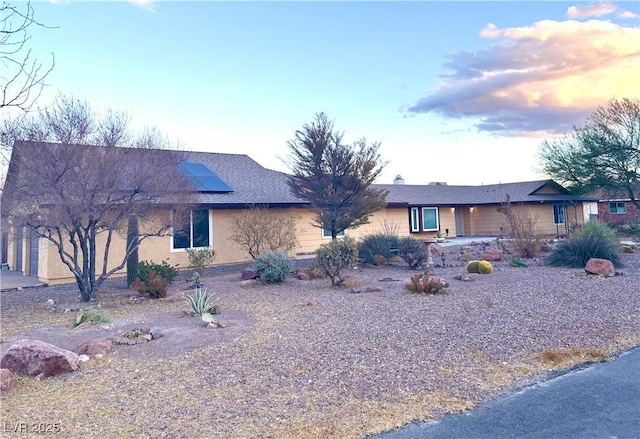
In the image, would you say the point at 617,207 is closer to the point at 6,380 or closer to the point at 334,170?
the point at 334,170

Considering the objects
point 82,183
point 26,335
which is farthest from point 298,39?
point 26,335

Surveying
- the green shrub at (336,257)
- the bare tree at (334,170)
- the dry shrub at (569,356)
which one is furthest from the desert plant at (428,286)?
the bare tree at (334,170)

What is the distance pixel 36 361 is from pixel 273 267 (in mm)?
6884

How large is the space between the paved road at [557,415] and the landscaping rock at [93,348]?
4174 mm

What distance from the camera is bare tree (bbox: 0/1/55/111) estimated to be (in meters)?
3.20

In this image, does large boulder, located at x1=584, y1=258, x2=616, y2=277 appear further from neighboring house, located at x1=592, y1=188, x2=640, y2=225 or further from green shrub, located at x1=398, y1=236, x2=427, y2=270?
neighboring house, located at x1=592, y1=188, x2=640, y2=225

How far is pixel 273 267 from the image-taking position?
1145 cm

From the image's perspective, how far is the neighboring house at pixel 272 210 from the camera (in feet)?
48.2

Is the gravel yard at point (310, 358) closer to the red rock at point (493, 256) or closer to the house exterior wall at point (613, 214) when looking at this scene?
the red rock at point (493, 256)

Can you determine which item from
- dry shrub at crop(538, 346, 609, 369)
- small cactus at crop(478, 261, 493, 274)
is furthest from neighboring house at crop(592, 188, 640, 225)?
dry shrub at crop(538, 346, 609, 369)

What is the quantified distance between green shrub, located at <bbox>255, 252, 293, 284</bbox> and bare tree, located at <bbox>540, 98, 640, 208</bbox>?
76.1ft

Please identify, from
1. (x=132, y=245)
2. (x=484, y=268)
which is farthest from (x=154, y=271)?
(x=484, y=268)

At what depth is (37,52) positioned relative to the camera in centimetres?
359

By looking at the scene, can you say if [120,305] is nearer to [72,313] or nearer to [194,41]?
[72,313]
